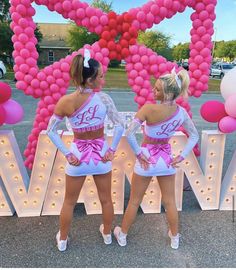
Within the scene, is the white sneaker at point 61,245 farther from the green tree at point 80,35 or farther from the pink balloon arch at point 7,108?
the green tree at point 80,35

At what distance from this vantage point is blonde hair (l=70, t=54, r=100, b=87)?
2.12 metres

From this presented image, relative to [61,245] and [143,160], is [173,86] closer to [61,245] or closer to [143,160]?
[143,160]

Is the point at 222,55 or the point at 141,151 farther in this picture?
the point at 222,55

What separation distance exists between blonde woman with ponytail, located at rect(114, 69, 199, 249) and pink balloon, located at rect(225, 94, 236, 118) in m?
0.64

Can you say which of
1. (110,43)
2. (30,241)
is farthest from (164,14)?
(30,241)

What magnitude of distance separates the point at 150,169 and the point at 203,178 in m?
1.07

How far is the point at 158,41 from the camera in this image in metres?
47.9

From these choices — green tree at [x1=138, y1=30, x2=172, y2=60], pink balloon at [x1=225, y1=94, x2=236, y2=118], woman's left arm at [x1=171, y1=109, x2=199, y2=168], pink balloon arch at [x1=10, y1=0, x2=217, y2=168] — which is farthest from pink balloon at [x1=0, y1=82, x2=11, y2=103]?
green tree at [x1=138, y1=30, x2=172, y2=60]

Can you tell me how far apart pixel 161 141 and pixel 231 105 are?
0.91 metres

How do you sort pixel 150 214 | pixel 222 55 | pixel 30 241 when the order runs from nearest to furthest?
pixel 30 241, pixel 150 214, pixel 222 55

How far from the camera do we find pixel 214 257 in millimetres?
2564

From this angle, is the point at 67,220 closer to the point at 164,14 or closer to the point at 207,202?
the point at 207,202

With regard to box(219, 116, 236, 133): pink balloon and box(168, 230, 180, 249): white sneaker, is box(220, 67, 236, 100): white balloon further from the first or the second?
box(168, 230, 180, 249): white sneaker

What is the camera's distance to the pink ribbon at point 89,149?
2.33 metres
